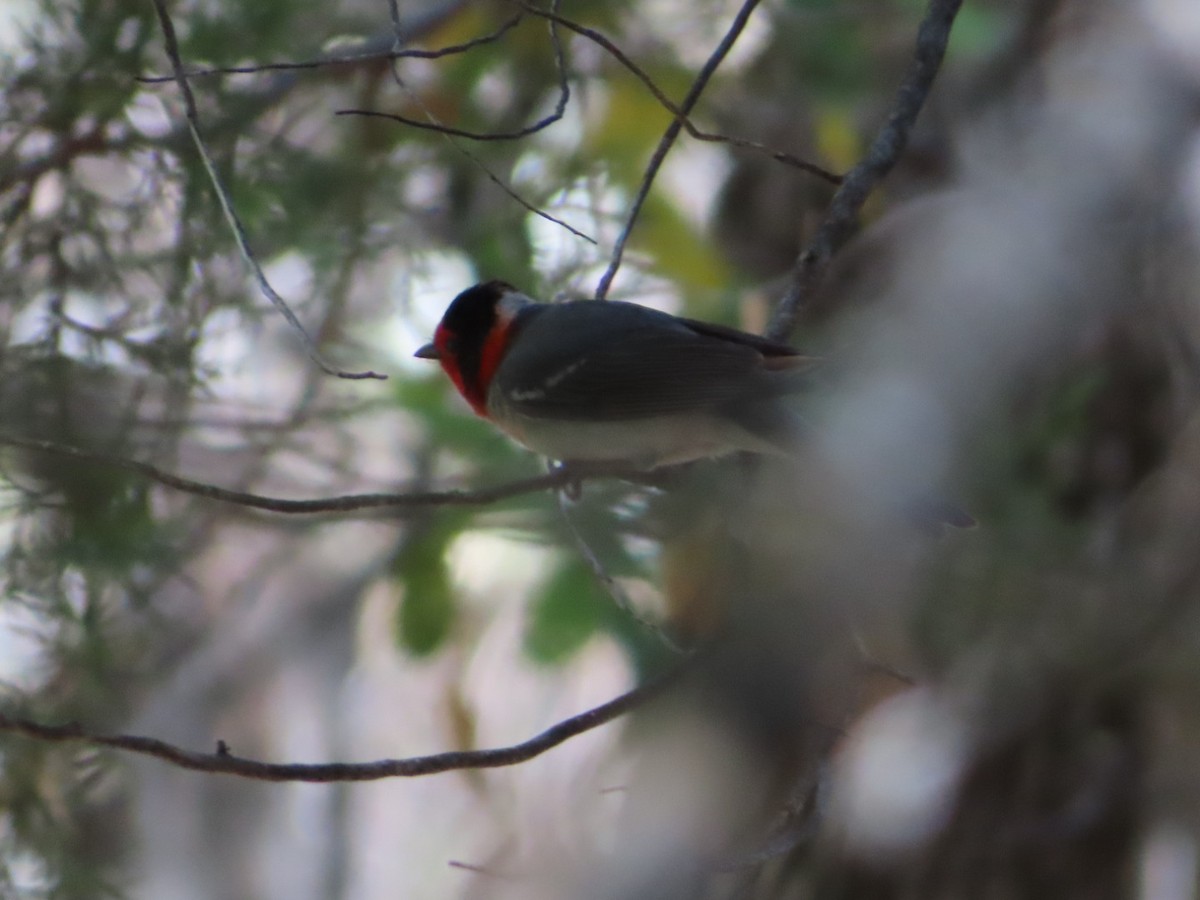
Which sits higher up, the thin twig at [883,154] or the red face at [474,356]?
the red face at [474,356]

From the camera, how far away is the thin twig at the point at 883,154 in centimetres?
268

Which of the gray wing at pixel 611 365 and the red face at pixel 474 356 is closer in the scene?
the gray wing at pixel 611 365

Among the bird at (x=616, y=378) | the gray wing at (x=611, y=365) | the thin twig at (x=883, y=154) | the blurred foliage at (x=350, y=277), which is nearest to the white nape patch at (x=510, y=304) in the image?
the bird at (x=616, y=378)

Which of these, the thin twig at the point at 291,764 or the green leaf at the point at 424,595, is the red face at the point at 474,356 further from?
the thin twig at the point at 291,764

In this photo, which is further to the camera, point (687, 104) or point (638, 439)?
point (638, 439)

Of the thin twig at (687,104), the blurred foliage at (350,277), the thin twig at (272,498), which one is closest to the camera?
the thin twig at (272,498)

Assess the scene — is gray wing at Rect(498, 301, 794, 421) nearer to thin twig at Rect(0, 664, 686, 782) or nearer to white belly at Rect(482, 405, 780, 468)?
white belly at Rect(482, 405, 780, 468)

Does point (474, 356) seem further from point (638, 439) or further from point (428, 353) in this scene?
point (638, 439)

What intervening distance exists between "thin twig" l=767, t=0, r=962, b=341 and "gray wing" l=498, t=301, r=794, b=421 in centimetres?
35

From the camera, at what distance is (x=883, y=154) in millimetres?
2713

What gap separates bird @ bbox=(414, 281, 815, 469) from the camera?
115 inches

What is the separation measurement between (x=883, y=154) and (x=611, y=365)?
90 cm

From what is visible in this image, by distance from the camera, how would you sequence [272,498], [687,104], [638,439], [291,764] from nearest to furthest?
[291,764], [272,498], [687,104], [638,439]

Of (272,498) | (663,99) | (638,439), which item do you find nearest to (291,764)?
(272,498)
